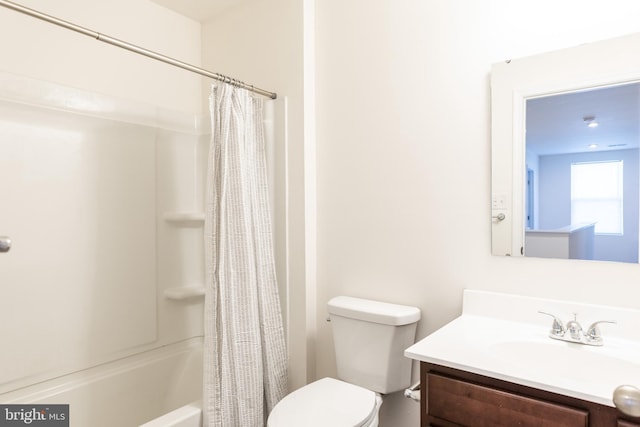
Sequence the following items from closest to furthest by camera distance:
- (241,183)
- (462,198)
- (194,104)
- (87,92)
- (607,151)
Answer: (607,151)
(462,198)
(241,183)
(87,92)
(194,104)

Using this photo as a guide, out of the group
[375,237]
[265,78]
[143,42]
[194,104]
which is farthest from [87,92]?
[375,237]

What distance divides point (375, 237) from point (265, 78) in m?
1.07

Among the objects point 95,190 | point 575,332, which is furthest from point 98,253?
point 575,332

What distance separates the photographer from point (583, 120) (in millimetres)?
Result: 1379

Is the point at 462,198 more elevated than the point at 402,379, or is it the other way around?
the point at 462,198

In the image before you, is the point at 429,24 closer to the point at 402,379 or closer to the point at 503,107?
the point at 503,107

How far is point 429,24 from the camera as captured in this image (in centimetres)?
167

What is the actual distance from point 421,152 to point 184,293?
1.55 m

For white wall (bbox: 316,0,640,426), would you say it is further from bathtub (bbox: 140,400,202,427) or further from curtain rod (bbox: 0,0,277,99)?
bathtub (bbox: 140,400,202,427)

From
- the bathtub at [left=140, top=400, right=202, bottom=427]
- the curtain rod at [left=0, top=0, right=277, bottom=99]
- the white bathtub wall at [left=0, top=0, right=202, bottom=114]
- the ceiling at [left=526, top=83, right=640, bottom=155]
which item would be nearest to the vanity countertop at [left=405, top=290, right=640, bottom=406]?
the ceiling at [left=526, top=83, right=640, bottom=155]

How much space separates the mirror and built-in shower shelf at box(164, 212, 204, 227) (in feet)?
5.33

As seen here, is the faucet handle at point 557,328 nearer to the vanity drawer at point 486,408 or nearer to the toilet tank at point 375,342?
the vanity drawer at point 486,408

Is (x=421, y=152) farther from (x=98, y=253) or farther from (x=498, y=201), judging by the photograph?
(x=98, y=253)

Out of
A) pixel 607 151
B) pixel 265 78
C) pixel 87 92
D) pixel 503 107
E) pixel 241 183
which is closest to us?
pixel 607 151
